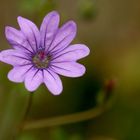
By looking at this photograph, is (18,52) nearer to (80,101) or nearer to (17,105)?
(17,105)

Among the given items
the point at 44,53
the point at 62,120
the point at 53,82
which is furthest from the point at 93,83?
the point at 53,82

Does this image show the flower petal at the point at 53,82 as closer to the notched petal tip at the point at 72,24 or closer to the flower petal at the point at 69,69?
the flower petal at the point at 69,69

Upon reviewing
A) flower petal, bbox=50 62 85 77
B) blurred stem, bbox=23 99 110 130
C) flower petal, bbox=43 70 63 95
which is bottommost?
blurred stem, bbox=23 99 110 130

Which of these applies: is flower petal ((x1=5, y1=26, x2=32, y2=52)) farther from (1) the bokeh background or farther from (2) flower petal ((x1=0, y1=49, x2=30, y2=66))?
(1) the bokeh background

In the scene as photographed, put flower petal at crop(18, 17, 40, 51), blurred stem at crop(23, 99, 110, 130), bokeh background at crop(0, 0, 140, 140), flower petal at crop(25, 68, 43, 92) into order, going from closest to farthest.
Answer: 1. flower petal at crop(25, 68, 43, 92)
2. flower petal at crop(18, 17, 40, 51)
3. blurred stem at crop(23, 99, 110, 130)
4. bokeh background at crop(0, 0, 140, 140)

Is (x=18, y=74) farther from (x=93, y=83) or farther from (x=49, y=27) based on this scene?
(x=93, y=83)

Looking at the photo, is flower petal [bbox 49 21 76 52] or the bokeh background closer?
flower petal [bbox 49 21 76 52]

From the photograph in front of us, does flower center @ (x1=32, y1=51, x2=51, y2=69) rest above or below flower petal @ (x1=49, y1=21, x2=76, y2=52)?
below

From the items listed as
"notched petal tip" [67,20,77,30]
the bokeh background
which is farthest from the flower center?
the bokeh background
